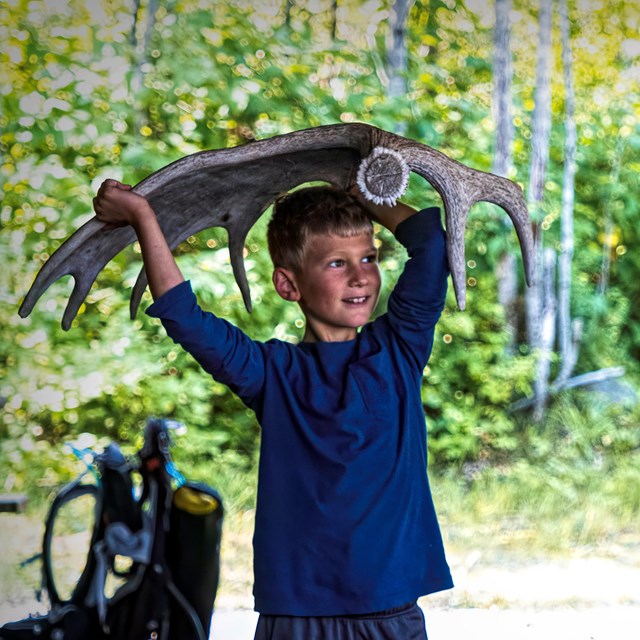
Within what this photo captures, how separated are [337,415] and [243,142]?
3.29 meters

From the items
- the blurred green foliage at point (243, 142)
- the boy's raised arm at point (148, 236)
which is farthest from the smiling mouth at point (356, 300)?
the blurred green foliage at point (243, 142)

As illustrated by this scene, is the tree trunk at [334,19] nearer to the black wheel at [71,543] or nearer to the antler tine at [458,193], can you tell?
the black wheel at [71,543]

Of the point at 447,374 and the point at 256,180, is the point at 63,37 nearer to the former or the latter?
the point at 447,374

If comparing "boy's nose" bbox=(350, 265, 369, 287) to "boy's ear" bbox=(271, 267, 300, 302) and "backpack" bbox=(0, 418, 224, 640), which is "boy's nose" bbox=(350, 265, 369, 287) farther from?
"backpack" bbox=(0, 418, 224, 640)

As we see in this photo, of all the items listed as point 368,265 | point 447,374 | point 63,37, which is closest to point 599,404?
point 447,374

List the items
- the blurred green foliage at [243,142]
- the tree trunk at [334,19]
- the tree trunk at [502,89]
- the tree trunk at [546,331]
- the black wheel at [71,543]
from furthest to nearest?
1. the tree trunk at [546,331]
2. the tree trunk at [502,89]
3. the tree trunk at [334,19]
4. the blurred green foliage at [243,142]
5. the black wheel at [71,543]

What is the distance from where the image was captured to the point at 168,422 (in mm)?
A: 2912

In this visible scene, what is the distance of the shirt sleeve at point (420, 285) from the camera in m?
1.81

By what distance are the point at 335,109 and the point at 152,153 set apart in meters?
0.93

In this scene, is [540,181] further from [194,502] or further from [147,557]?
[147,557]

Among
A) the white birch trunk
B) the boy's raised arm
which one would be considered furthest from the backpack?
the white birch trunk

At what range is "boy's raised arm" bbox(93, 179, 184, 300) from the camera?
164 cm

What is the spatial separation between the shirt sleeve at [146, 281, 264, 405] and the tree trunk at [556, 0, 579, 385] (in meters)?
3.74

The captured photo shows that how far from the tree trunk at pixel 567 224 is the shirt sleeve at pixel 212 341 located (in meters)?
3.74
